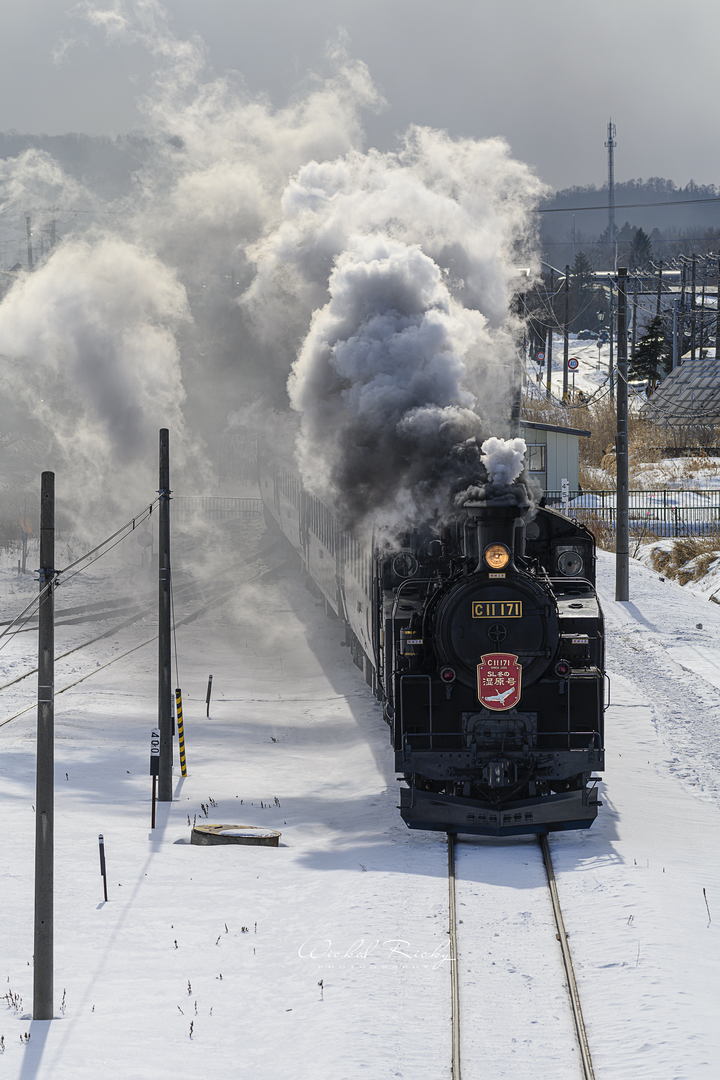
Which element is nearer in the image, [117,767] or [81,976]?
[81,976]

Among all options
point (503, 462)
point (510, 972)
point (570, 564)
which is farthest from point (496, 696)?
point (570, 564)

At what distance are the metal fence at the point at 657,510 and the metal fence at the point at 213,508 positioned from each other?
15.5 metres

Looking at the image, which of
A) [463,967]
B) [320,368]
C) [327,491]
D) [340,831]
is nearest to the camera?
[463,967]

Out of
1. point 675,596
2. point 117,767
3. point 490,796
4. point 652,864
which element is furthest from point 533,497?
point 675,596

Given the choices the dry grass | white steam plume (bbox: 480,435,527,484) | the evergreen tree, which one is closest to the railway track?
white steam plume (bbox: 480,435,527,484)

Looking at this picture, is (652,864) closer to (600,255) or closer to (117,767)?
(117,767)

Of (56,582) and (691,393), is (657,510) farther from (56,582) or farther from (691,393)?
(56,582)

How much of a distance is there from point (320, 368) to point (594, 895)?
10.5 meters

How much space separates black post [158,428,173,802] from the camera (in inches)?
554

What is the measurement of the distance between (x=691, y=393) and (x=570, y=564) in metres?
45.9

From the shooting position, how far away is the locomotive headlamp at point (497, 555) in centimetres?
1112

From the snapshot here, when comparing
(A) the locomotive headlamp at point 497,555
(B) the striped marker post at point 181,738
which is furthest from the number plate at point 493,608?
(B) the striped marker post at point 181,738

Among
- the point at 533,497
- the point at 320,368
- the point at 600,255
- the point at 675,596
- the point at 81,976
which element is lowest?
the point at 81,976

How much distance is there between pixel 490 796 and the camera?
11961 mm
